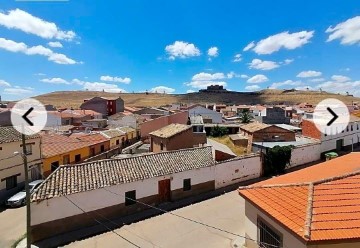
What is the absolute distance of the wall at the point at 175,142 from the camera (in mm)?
31656

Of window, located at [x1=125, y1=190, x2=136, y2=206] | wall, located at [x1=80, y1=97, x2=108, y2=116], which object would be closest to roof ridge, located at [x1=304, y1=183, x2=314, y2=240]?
Result: window, located at [x1=125, y1=190, x2=136, y2=206]

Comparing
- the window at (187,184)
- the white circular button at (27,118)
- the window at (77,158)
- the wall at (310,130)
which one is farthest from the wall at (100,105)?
the window at (187,184)

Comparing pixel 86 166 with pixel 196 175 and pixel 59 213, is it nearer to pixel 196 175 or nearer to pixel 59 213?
pixel 59 213

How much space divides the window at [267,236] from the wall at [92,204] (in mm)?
9946

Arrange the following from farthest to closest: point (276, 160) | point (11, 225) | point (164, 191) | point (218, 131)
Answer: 1. point (218, 131)
2. point (276, 160)
3. point (164, 191)
4. point (11, 225)

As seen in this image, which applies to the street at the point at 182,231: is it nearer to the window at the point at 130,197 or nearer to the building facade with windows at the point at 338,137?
the window at the point at 130,197

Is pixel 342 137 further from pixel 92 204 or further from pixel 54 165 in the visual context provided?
pixel 54 165

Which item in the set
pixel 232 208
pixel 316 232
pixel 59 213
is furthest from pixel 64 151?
pixel 316 232

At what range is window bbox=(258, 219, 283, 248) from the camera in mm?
11438

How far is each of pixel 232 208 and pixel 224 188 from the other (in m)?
4.31

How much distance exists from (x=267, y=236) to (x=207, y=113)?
52896 millimetres

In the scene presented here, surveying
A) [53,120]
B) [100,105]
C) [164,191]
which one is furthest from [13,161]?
[100,105]

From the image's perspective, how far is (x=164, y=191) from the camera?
22.0 m

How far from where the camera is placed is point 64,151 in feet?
102
